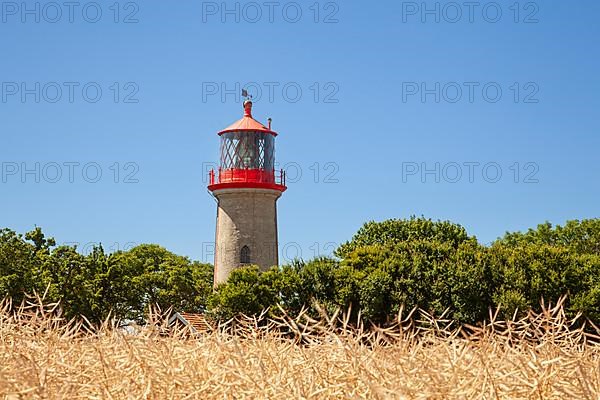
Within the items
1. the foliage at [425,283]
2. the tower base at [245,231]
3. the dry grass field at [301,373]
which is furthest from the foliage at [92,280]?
the dry grass field at [301,373]

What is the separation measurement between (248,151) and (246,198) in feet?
7.58

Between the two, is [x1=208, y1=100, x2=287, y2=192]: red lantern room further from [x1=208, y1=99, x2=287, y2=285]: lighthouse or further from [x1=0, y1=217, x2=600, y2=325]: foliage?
[x1=0, y1=217, x2=600, y2=325]: foliage

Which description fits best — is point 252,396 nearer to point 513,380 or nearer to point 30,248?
point 513,380

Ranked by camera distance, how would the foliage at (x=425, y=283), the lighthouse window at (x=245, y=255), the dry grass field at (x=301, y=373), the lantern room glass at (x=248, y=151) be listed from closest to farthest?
1. the dry grass field at (x=301, y=373)
2. the foliage at (x=425, y=283)
3. the lighthouse window at (x=245, y=255)
4. the lantern room glass at (x=248, y=151)

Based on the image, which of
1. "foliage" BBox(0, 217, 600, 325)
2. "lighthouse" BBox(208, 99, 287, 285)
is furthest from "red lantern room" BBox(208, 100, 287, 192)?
"foliage" BBox(0, 217, 600, 325)

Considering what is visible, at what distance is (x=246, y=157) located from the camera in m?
36.4

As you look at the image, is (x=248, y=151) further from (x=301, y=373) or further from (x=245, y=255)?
(x=301, y=373)

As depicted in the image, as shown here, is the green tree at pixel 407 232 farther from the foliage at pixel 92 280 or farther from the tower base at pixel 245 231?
the foliage at pixel 92 280

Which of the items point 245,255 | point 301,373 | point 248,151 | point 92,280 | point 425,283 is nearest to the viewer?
point 301,373

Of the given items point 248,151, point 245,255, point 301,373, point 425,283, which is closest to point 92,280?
point 245,255

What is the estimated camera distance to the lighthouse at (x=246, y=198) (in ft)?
116

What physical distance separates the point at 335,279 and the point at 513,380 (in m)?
25.6

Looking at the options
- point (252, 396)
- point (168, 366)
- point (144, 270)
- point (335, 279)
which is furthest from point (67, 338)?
point (144, 270)

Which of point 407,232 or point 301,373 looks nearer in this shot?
A: point 301,373
